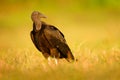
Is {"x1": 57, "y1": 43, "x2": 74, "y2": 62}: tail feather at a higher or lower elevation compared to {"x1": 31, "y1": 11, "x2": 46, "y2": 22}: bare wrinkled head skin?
lower

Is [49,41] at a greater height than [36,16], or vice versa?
[36,16]

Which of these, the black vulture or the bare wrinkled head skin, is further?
the bare wrinkled head skin

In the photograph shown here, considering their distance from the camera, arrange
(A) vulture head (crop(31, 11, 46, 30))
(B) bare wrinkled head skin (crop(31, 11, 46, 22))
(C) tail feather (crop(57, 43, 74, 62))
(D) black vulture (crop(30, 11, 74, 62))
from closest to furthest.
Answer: (C) tail feather (crop(57, 43, 74, 62)) → (D) black vulture (crop(30, 11, 74, 62)) → (A) vulture head (crop(31, 11, 46, 30)) → (B) bare wrinkled head skin (crop(31, 11, 46, 22))

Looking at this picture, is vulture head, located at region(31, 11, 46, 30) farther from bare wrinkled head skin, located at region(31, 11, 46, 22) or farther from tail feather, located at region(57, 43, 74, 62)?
tail feather, located at region(57, 43, 74, 62)

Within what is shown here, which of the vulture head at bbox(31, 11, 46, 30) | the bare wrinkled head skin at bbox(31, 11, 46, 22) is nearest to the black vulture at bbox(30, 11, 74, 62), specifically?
the vulture head at bbox(31, 11, 46, 30)

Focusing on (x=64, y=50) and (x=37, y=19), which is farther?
(x=37, y=19)

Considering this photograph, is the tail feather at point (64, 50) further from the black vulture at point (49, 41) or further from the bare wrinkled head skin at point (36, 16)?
the bare wrinkled head skin at point (36, 16)

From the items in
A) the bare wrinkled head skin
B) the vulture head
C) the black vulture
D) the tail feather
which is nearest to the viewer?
the tail feather

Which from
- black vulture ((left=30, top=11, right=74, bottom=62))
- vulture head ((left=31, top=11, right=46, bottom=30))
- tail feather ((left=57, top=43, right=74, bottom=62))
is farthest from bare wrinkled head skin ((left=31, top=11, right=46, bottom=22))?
tail feather ((left=57, top=43, right=74, bottom=62))

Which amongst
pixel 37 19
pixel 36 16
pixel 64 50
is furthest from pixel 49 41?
pixel 36 16

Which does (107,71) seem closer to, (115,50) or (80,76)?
(80,76)

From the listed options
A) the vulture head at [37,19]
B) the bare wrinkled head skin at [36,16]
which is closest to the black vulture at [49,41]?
the vulture head at [37,19]

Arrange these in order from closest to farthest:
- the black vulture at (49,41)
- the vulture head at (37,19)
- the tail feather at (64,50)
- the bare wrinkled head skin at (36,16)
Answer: the tail feather at (64,50)
the black vulture at (49,41)
the vulture head at (37,19)
the bare wrinkled head skin at (36,16)

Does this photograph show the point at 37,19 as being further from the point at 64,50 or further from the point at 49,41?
the point at 64,50
